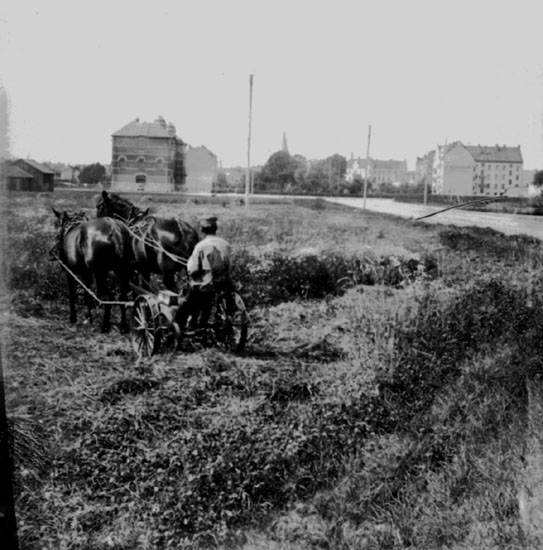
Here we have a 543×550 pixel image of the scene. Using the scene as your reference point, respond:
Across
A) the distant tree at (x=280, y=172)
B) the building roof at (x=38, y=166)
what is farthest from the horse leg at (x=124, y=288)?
the distant tree at (x=280, y=172)

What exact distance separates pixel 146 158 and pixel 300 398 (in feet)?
3.79

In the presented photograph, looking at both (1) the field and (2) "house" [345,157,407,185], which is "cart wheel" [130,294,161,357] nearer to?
(1) the field

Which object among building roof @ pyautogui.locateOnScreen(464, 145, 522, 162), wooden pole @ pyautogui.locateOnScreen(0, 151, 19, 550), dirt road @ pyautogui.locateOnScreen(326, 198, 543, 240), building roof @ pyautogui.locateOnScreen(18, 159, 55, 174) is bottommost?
wooden pole @ pyautogui.locateOnScreen(0, 151, 19, 550)

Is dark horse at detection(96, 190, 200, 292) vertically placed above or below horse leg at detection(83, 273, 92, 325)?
above

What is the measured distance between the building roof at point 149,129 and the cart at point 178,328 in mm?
638

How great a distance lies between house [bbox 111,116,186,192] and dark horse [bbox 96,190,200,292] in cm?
9

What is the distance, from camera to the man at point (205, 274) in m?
2.55

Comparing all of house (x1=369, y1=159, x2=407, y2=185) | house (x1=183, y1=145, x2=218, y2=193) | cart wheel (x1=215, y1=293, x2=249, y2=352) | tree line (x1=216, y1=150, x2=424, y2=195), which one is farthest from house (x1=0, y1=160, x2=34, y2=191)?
house (x1=369, y1=159, x2=407, y2=185)

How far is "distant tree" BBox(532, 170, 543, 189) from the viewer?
2759 millimetres

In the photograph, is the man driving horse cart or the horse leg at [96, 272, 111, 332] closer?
the man driving horse cart

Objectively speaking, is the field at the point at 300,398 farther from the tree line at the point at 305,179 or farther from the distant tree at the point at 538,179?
the distant tree at the point at 538,179


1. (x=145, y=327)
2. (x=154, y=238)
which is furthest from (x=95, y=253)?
(x=145, y=327)

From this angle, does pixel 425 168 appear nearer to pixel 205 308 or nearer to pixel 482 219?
pixel 482 219

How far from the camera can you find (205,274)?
2.55 m
